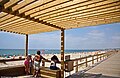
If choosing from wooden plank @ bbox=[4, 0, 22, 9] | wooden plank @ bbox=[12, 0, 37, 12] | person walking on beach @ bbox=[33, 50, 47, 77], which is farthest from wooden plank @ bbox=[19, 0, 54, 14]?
person walking on beach @ bbox=[33, 50, 47, 77]

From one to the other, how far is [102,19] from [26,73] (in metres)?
4.95

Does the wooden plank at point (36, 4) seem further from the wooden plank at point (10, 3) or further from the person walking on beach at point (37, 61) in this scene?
the person walking on beach at point (37, 61)

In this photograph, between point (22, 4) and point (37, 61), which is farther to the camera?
point (37, 61)

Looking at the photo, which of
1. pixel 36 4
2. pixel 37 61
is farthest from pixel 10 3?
pixel 37 61

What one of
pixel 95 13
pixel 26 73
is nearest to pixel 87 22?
pixel 95 13

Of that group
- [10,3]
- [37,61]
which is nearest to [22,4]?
[10,3]

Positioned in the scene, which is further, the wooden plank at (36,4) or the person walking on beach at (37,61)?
the person walking on beach at (37,61)

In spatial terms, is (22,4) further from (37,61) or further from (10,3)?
(37,61)

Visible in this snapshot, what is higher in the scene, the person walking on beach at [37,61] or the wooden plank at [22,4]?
the wooden plank at [22,4]

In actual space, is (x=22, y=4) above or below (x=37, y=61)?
above

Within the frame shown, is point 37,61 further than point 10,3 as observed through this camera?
Yes

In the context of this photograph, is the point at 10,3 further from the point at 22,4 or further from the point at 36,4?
the point at 36,4

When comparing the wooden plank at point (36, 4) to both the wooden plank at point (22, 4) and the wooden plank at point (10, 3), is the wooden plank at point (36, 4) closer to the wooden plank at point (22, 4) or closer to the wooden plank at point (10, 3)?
the wooden plank at point (22, 4)

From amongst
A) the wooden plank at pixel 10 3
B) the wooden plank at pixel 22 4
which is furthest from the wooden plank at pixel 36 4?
the wooden plank at pixel 10 3
